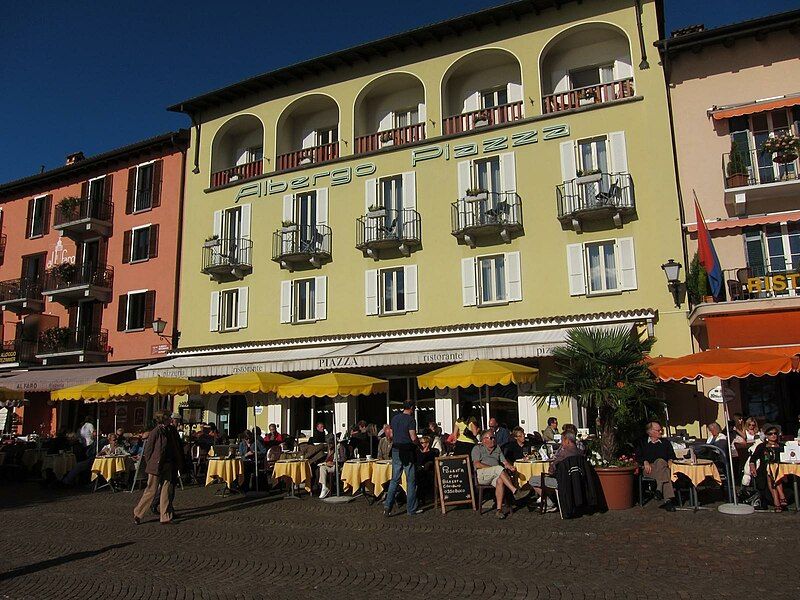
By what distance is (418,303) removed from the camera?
2080 cm

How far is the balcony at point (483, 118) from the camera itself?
20703 millimetres

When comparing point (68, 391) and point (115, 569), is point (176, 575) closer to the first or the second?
point (115, 569)

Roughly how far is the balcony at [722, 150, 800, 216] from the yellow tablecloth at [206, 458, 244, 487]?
13650 mm

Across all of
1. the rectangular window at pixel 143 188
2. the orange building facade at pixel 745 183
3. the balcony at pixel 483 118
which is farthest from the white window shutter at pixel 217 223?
the orange building facade at pixel 745 183

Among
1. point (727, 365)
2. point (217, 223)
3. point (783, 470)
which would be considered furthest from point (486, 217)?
point (783, 470)

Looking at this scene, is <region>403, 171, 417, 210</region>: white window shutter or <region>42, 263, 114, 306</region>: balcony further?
<region>42, 263, 114, 306</region>: balcony

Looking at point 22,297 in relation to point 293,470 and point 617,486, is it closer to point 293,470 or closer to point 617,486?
point 293,470

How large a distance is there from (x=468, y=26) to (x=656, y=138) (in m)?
7.23

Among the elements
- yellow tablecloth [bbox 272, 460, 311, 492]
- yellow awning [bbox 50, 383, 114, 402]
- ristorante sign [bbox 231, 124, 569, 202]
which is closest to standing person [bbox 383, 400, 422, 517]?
yellow tablecloth [bbox 272, 460, 311, 492]

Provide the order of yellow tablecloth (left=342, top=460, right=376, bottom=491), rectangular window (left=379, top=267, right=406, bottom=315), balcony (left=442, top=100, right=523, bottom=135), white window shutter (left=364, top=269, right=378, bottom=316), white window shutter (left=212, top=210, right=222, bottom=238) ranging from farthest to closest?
white window shutter (left=212, top=210, right=222, bottom=238)
white window shutter (left=364, top=269, right=378, bottom=316)
rectangular window (left=379, top=267, right=406, bottom=315)
balcony (left=442, top=100, right=523, bottom=135)
yellow tablecloth (left=342, top=460, right=376, bottom=491)

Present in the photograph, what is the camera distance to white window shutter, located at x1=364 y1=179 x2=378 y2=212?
72.5 ft

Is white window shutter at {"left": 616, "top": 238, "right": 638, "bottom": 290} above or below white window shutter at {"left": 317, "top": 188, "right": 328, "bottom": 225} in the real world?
below

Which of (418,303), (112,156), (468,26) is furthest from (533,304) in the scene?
(112,156)

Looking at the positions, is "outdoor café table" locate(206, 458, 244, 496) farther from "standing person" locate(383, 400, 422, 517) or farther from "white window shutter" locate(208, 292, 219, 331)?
"white window shutter" locate(208, 292, 219, 331)
